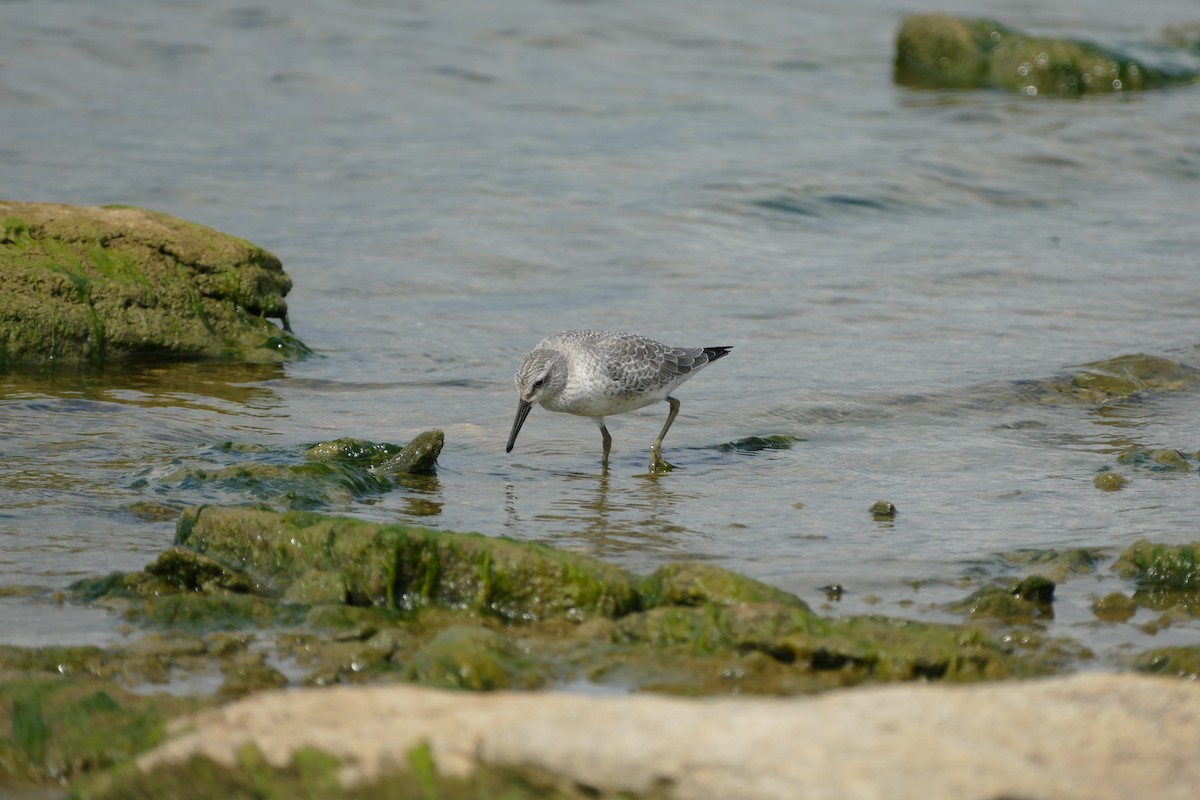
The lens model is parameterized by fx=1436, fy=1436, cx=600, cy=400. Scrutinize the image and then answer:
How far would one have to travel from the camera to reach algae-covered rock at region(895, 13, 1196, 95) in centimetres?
1967

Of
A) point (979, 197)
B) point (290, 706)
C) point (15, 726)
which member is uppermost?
point (979, 197)

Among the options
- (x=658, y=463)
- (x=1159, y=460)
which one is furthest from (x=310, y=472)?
(x=1159, y=460)

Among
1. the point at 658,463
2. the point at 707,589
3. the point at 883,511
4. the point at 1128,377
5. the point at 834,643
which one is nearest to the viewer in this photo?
the point at 834,643

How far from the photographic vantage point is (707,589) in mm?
5121

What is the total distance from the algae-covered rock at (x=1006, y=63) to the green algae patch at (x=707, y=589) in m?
15.9

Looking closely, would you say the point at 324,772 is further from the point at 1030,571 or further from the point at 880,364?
the point at 880,364

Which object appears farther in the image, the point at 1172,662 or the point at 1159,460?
the point at 1159,460

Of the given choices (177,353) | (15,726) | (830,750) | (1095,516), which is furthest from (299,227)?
(830,750)

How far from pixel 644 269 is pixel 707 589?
7257 millimetres

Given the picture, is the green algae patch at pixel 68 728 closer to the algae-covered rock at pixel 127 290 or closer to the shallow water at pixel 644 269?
the shallow water at pixel 644 269

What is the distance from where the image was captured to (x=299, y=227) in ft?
42.4

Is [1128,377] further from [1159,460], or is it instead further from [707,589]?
[707,589]

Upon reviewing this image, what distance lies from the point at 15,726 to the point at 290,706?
3.20 feet

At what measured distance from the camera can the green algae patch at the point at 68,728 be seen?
396cm
